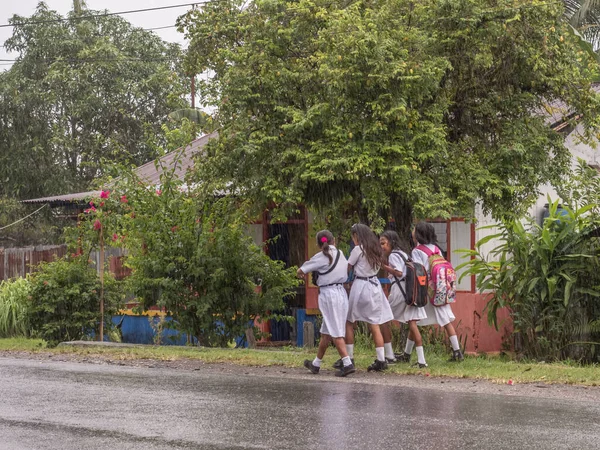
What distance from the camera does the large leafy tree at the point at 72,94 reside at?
117ft

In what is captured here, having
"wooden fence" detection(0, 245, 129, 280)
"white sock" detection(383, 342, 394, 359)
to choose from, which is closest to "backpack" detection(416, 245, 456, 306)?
"white sock" detection(383, 342, 394, 359)

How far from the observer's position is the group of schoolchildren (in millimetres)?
11695

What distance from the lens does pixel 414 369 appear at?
39.8ft

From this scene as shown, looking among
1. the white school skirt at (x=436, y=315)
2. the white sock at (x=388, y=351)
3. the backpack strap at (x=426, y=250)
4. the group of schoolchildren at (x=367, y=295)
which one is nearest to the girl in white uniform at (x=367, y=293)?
the group of schoolchildren at (x=367, y=295)

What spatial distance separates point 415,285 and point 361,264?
84cm

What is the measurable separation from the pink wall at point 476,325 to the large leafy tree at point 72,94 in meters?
20.9

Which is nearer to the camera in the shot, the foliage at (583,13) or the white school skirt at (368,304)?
the white school skirt at (368,304)

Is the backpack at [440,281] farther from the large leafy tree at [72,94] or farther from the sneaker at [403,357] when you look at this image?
the large leafy tree at [72,94]

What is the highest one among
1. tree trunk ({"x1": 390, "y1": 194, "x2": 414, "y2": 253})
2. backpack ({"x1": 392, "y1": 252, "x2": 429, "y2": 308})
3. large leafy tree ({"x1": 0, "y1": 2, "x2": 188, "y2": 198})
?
large leafy tree ({"x1": 0, "y1": 2, "x2": 188, "y2": 198})

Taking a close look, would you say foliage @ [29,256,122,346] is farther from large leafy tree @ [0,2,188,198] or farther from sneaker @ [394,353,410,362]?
large leafy tree @ [0,2,188,198]

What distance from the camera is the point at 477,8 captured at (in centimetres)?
1384

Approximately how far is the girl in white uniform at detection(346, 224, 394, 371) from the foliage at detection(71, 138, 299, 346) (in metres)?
3.70

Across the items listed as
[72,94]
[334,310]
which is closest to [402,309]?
[334,310]

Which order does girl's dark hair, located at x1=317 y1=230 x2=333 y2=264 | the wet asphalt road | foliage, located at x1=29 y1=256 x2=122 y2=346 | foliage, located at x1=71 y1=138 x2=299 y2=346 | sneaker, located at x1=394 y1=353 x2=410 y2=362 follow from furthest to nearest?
1. foliage, located at x1=29 y1=256 x2=122 y2=346
2. foliage, located at x1=71 y1=138 x2=299 y2=346
3. sneaker, located at x1=394 y1=353 x2=410 y2=362
4. girl's dark hair, located at x1=317 y1=230 x2=333 y2=264
5. the wet asphalt road
